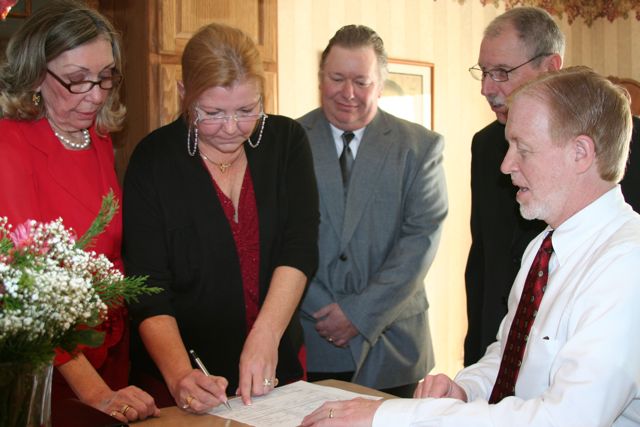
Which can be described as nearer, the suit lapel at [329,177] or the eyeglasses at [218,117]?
the eyeglasses at [218,117]

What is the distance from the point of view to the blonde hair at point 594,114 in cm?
165

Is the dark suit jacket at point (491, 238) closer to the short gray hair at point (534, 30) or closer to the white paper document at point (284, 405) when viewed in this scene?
the short gray hair at point (534, 30)

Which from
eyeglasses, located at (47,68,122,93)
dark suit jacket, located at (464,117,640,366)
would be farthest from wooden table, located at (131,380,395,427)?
dark suit jacket, located at (464,117,640,366)

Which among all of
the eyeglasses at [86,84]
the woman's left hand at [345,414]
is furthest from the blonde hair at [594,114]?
the eyeglasses at [86,84]

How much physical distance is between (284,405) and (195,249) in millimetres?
579

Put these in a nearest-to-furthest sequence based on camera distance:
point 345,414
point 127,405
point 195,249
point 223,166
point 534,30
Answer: point 345,414, point 127,405, point 195,249, point 223,166, point 534,30

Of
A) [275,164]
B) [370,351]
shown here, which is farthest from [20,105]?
[370,351]

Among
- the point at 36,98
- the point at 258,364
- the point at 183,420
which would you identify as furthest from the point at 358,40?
the point at 183,420

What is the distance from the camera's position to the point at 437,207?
3.10 meters

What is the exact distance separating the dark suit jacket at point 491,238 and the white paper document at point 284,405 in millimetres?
830

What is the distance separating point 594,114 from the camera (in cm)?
165

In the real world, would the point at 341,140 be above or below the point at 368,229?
above

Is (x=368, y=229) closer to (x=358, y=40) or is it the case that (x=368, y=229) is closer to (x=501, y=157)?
(x=501, y=157)

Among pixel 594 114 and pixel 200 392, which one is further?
pixel 200 392
